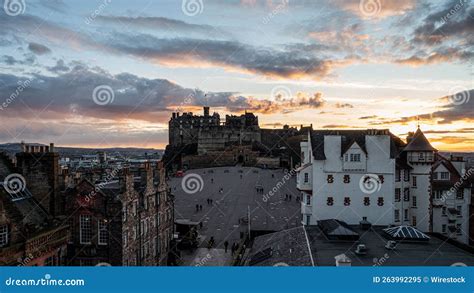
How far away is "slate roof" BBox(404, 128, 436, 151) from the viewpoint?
30.6 meters

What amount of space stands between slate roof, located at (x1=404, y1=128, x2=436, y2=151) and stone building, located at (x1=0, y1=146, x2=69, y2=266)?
24306mm

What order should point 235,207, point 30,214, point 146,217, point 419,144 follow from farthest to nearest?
1. point 235,207
2. point 419,144
3. point 146,217
4. point 30,214

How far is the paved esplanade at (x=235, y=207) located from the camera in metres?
35.6

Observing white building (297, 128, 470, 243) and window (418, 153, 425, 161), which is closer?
white building (297, 128, 470, 243)

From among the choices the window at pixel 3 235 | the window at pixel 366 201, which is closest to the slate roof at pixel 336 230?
the window at pixel 366 201

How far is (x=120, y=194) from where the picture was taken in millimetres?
19547

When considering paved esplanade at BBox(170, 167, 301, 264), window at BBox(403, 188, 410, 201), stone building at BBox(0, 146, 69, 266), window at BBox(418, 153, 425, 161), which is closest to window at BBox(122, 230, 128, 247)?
stone building at BBox(0, 146, 69, 266)

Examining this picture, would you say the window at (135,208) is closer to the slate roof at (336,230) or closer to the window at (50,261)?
the window at (50,261)

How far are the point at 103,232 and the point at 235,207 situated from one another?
26320 mm

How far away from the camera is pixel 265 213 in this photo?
4134cm

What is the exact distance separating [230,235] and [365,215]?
1126 centimetres

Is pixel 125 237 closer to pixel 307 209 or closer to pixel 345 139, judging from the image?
pixel 307 209

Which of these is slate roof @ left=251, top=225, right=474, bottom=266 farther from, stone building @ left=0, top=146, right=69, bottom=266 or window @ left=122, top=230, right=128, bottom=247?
stone building @ left=0, top=146, right=69, bottom=266

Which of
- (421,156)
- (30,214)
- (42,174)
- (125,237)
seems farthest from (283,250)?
(421,156)
